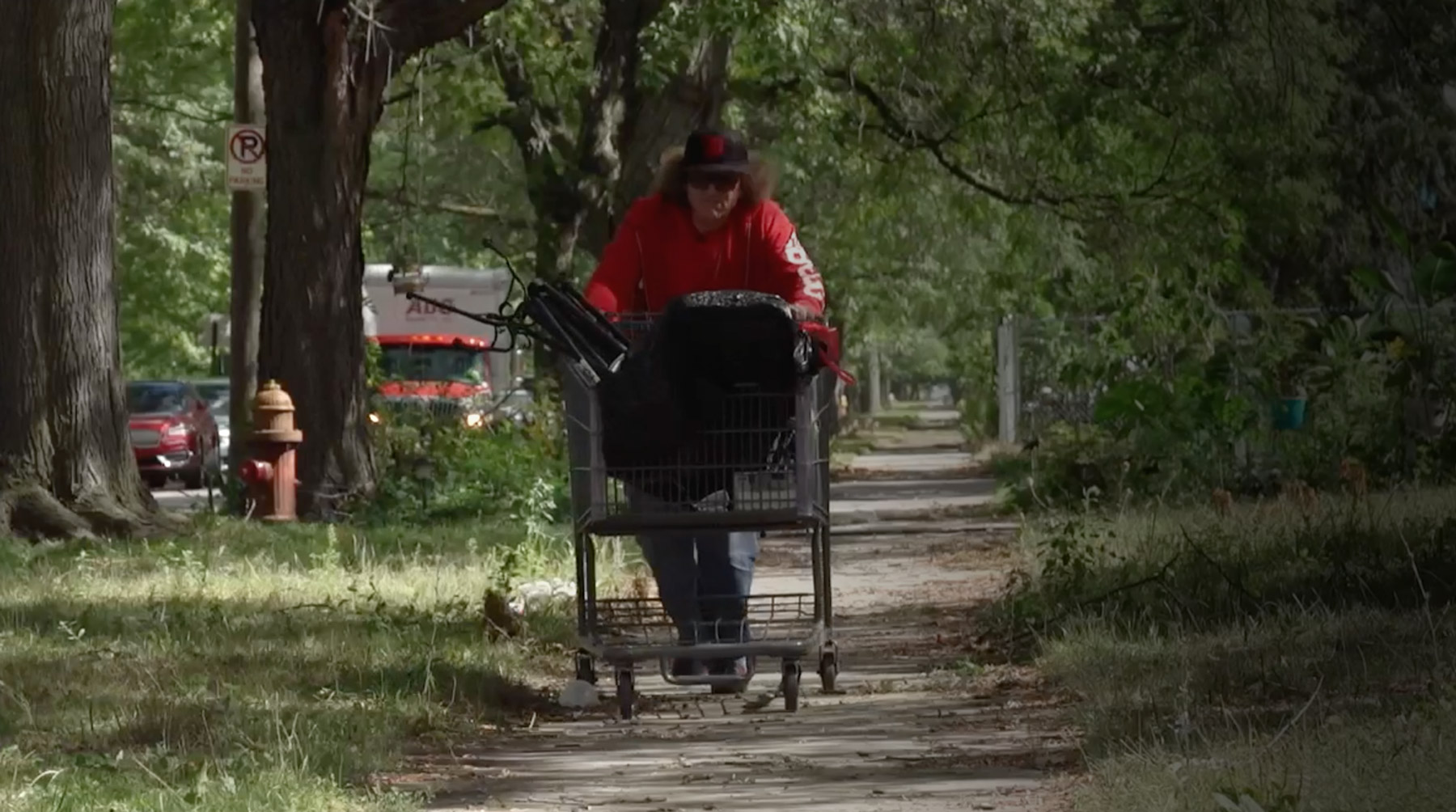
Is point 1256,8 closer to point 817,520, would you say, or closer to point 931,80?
point 931,80

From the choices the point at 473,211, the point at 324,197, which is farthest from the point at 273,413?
the point at 473,211

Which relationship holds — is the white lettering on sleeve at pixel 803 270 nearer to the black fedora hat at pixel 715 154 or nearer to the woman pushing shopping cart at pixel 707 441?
the woman pushing shopping cart at pixel 707 441

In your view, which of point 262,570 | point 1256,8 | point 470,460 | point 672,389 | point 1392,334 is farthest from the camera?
point 470,460

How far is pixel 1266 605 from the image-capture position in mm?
10609

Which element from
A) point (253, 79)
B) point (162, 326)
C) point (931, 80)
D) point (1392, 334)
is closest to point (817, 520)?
point (1392, 334)

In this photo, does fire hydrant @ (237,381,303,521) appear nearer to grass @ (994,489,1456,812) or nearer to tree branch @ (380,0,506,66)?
tree branch @ (380,0,506,66)

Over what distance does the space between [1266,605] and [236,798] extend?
16.3 feet

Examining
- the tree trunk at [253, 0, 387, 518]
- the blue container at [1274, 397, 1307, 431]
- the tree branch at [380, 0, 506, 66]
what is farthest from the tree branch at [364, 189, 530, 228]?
the blue container at [1274, 397, 1307, 431]

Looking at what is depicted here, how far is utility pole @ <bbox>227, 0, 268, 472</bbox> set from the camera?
2669 centimetres

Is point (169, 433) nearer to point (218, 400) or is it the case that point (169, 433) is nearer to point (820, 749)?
point (218, 400)

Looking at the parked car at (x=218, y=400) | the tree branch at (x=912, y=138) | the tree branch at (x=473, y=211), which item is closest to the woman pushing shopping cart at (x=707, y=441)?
the tree branch at (x=912, y=138)

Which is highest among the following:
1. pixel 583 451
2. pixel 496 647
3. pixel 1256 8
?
pixel 1256 8

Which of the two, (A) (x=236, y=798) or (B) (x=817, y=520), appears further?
(B) (x=817, y=520)

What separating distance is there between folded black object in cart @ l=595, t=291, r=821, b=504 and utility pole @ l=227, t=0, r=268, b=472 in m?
17.4
